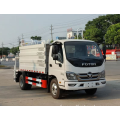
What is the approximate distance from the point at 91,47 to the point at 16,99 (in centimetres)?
370

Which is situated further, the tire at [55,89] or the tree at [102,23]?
the tree at [102,23]

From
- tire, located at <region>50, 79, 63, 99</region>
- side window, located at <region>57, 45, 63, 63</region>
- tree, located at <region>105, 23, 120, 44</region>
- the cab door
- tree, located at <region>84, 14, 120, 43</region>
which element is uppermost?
tree, located at <region>84, 14, 120, 43</region>

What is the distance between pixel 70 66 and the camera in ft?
25.8

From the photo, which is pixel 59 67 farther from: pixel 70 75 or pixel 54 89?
pixel 54 89

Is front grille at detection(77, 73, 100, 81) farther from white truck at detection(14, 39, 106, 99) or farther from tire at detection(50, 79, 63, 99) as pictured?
tire at detection(50, 79, 63, 99)

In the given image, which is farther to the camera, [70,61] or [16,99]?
[16,99]

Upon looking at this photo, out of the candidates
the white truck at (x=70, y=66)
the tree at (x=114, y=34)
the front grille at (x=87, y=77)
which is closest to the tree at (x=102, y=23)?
the tree at (x=114, y=34)

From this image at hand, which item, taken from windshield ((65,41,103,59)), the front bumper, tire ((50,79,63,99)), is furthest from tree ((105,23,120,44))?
the front bumper

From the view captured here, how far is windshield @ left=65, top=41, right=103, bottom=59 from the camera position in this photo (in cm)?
814

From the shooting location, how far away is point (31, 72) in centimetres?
1074

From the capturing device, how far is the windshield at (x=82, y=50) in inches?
320

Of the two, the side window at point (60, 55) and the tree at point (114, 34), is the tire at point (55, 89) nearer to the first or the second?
the side window at point (60, 55)

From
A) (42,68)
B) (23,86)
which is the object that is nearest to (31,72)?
(23,86)

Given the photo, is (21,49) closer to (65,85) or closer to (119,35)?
(65,85)
